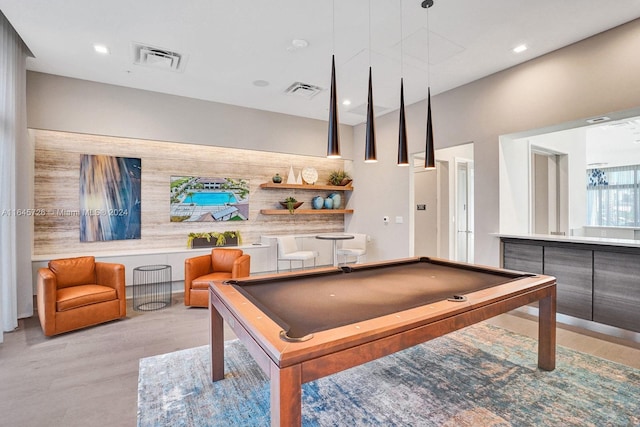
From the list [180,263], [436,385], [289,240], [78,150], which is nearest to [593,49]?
[436,385]

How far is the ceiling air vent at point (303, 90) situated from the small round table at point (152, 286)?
3209 mm

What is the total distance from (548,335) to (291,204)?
470cm

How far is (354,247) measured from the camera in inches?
251

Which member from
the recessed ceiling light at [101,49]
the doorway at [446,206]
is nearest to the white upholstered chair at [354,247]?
the doorway at [446,206]

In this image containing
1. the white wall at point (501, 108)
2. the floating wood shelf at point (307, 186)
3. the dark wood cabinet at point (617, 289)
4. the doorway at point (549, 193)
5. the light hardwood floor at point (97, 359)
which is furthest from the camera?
the floating wood shelf at point (307, 186)

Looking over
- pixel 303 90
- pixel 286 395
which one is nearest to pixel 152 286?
pixel 303 90

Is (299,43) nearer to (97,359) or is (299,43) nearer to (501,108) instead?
(501,108)

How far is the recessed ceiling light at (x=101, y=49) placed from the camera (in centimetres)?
360

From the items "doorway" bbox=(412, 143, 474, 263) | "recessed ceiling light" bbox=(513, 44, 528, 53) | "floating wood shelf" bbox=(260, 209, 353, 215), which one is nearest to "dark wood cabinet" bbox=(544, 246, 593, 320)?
"recessed ceiling light" bbox=(513, 44, 528, 53)

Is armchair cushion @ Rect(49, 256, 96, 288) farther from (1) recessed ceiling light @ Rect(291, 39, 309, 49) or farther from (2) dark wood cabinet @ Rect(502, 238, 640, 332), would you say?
(2) dark wood cabinet @ Rect(502, 238, 640, 332)

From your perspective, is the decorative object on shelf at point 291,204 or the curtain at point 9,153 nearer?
the curtain at point 9,153

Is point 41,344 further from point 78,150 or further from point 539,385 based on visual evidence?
point 539,385

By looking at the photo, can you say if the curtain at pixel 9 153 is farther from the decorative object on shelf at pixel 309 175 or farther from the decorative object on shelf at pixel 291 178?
the decorative object on shelf at pixel 309 175

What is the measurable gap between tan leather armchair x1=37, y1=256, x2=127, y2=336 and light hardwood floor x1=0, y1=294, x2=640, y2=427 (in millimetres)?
137
